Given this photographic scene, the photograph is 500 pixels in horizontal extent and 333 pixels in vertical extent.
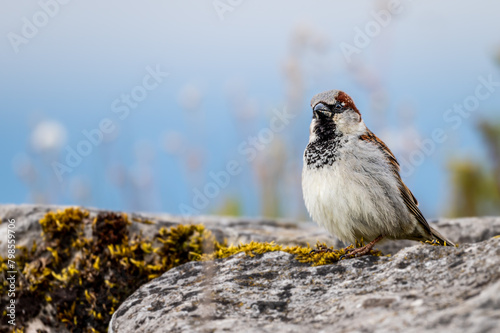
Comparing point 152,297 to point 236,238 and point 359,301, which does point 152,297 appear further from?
point 236,238

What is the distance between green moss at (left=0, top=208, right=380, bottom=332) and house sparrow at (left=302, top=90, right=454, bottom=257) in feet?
2.98

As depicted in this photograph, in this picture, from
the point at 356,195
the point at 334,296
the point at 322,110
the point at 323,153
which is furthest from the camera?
the point at 322,110

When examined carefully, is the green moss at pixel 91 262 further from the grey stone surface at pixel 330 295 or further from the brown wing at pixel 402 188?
the brown wing at pixel 402 188

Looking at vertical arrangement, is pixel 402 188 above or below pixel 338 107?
below

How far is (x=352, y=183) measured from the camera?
4.24 metres

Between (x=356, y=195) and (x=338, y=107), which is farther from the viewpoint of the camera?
(x=338, y=107)

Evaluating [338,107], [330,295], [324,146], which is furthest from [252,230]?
[330,295]

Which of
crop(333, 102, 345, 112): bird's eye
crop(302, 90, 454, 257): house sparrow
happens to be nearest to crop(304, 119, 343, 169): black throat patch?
crop(302, 90, 454, 257): house sparrow

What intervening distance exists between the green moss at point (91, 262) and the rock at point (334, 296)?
966 millimetres

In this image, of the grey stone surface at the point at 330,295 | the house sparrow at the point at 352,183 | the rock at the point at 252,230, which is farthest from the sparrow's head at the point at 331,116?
the grey stone surface at the point at 330,295

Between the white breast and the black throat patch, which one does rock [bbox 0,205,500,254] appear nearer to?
the white breast

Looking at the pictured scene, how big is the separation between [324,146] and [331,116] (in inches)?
11.3

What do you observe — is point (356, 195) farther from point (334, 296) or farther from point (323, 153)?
point (334, 296)

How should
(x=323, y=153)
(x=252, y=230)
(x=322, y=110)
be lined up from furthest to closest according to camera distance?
(x=252, y=230) < (x=322, y=110) < (x=323, y=153)
